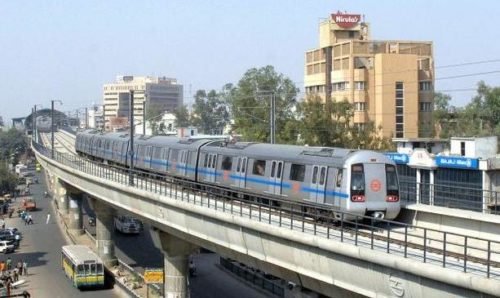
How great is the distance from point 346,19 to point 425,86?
51.9 ft

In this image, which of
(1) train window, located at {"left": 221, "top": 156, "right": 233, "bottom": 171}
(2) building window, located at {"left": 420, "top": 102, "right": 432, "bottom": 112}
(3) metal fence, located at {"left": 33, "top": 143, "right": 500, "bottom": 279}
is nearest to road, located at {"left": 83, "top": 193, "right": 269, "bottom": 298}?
(3) metal fence, located at {"left": 33, "top": 143, "right": 500, "bottom": 279}

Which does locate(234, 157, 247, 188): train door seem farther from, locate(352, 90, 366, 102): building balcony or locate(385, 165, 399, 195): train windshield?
locate(352, 90, 366, 102): building balcony

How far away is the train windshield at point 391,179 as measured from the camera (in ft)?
80.0

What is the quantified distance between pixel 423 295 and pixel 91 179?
126ft

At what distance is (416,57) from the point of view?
8200 centimetres

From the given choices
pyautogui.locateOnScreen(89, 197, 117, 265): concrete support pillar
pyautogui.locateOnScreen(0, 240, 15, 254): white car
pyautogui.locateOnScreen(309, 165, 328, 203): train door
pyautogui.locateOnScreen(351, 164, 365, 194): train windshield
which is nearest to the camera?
pyautogui.locateOnScreen(351, 164, 365, 194): train windshield

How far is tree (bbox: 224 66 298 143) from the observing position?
78.1 m

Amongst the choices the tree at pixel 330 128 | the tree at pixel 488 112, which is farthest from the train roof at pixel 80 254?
the tree at pixel 488 112

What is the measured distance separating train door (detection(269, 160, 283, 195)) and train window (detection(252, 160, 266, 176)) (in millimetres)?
837

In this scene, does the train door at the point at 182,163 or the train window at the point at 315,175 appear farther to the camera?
the train door at the point at 182,163

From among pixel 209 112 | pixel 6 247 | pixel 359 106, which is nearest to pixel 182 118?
pixel 209 112

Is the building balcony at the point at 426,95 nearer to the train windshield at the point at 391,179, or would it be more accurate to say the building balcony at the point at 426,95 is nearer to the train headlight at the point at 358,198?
the train windshield at the point at 391,179

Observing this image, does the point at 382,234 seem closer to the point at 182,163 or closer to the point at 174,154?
the point at 182,163

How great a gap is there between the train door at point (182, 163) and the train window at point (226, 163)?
561 centimetres
